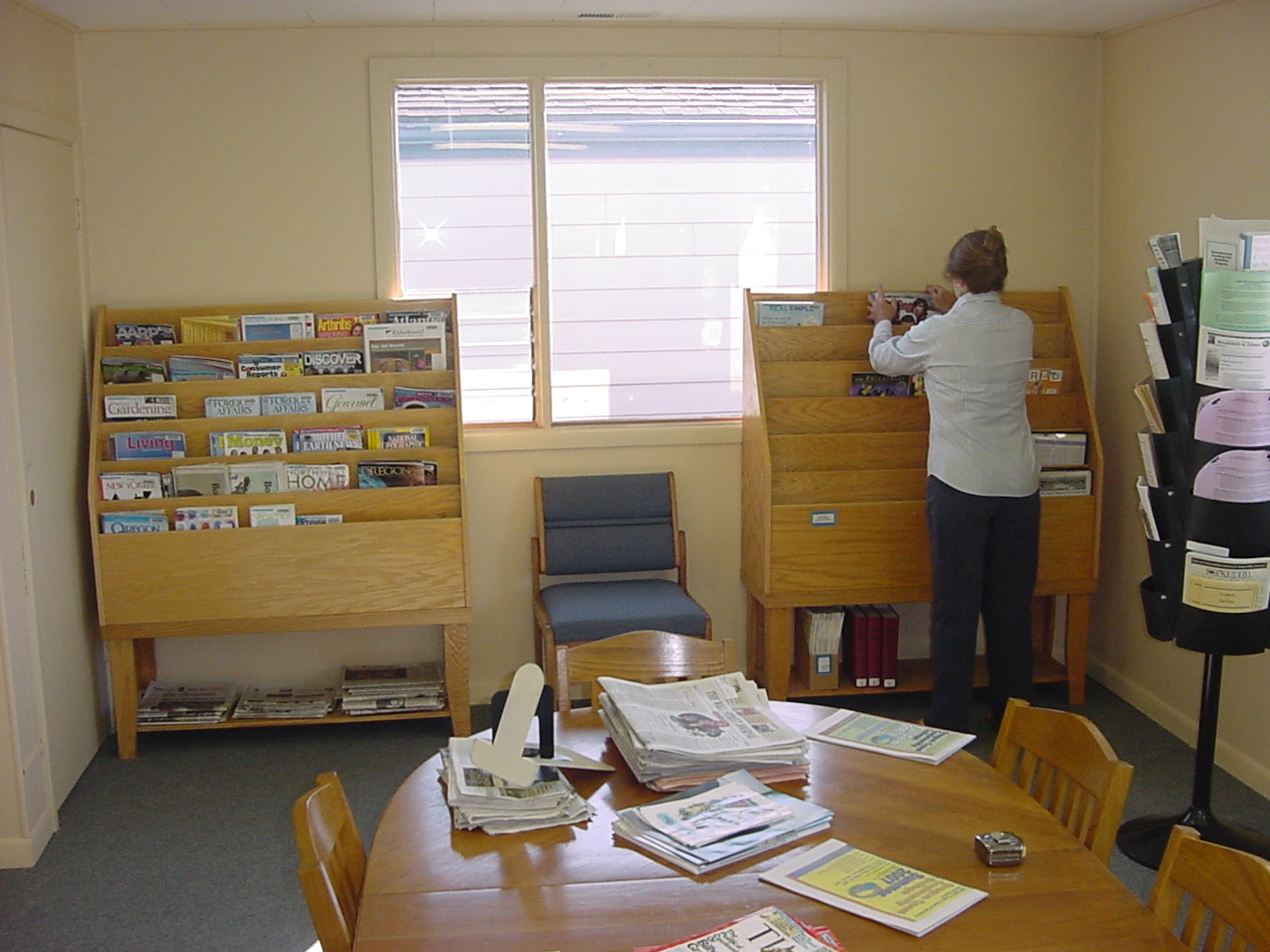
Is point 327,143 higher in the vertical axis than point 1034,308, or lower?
higher

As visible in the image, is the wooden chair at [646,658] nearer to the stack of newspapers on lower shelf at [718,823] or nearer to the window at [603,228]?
the stack of newspapers on lower shelf at [718,823]

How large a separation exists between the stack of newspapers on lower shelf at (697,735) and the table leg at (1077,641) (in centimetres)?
271

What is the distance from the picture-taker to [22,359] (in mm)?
3893

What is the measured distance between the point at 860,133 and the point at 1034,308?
3.28 ft

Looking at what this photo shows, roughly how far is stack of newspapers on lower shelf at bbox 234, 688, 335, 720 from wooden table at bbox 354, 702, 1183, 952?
2.43 m

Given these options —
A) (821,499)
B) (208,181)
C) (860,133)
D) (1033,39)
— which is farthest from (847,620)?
(208,181)

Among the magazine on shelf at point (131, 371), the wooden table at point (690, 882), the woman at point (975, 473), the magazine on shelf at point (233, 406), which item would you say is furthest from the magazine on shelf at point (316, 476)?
the wooden table at point (690, 882)

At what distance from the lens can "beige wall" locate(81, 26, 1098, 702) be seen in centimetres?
468

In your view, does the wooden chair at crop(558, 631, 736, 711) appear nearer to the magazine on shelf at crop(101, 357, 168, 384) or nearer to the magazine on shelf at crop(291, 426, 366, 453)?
the magazine on shelf at crop(291, 426, 366, 453)

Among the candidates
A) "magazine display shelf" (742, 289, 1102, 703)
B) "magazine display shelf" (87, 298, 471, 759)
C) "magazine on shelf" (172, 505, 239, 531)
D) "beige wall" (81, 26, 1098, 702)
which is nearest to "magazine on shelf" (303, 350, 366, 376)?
"magazine display shelf" (87, 298, 471, 759)

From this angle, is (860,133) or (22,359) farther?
(860,133)

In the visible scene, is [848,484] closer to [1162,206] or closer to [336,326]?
[1162,206]

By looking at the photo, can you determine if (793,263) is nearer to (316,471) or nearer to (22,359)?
(316,471)

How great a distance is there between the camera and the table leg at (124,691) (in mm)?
4383
